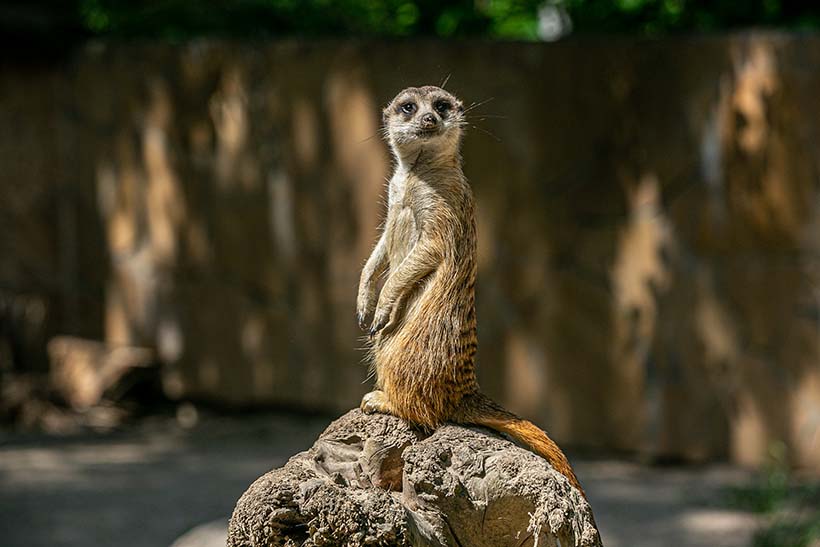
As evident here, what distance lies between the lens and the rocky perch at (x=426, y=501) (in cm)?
255

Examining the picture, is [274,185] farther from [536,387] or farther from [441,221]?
[441,221]

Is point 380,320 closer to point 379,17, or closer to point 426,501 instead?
point 426,501

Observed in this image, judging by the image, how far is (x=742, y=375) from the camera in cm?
649

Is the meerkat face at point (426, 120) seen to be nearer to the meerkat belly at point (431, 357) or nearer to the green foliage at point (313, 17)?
the meerkat belly at point (431, 357)

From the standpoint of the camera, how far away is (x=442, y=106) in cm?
288

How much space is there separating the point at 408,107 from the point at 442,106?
8cm

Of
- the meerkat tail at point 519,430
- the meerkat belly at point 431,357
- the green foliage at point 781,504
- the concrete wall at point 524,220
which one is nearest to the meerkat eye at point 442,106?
the meerkat belly at point 431,357

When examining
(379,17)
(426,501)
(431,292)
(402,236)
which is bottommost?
(426,501)

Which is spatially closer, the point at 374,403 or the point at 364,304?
the point at 374,403

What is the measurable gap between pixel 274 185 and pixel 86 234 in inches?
61.9

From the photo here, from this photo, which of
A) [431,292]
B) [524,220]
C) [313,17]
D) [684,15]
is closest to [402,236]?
[431,292]

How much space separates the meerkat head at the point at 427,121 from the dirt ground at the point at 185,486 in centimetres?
245

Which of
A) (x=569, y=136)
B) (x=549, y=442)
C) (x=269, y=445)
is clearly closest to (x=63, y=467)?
(x=269, y=445)

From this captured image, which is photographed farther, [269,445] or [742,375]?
[269,445]
